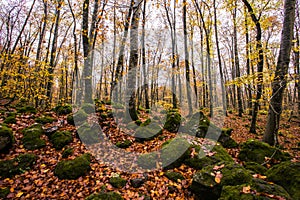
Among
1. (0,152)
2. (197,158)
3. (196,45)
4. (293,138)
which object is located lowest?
(293,138)

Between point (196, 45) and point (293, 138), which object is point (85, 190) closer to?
point (293, 138)

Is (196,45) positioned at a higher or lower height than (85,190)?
higher

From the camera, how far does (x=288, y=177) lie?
3186mm

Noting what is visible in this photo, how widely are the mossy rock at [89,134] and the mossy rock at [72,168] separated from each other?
1.06 meters

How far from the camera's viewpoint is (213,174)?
3336 mm

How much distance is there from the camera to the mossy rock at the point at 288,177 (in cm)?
298

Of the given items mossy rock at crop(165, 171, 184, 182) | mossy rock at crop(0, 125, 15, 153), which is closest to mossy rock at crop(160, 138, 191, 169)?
mossy rock at crop(165, 171, 184, 182)

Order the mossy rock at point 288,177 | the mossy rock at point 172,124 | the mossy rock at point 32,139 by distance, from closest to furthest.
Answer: the mossy rock at point 288,177
the mossy rock at point 32,139
the mossy rock at point 172,124

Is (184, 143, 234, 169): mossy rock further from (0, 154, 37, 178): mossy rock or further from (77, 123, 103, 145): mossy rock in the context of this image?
(0, 154, 37, 178): mossy rock

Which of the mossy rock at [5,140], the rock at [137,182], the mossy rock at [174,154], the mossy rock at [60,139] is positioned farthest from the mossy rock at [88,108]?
the rock at [137,182]

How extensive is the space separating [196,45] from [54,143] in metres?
19.6

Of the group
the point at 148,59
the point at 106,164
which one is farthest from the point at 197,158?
the point at 148,59

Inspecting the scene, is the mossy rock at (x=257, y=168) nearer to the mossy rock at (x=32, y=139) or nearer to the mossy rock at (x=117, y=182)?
the mossy rock at (x=117, y=182)

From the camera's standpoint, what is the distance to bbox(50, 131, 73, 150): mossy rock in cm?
476
